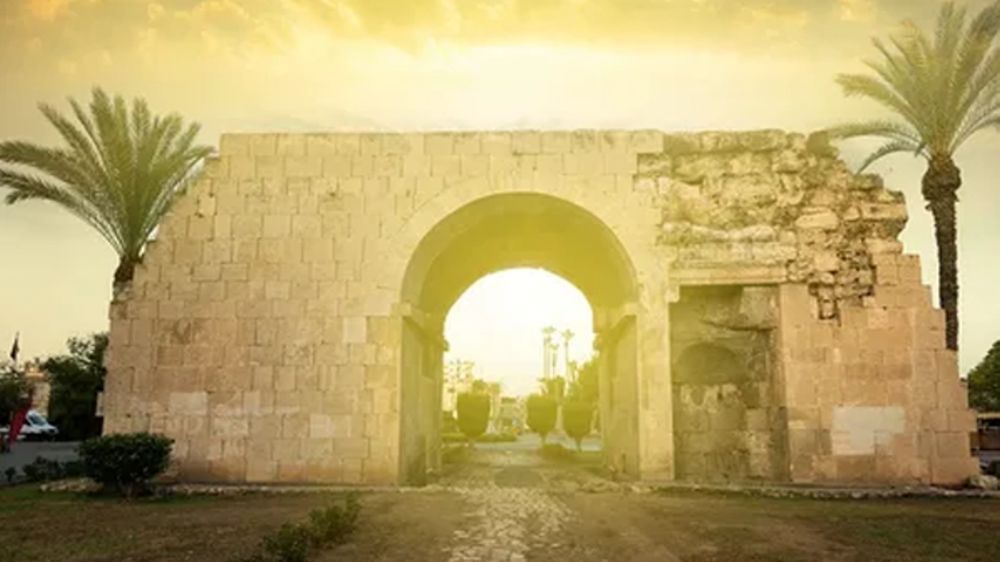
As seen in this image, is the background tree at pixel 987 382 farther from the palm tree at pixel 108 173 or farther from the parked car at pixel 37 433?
the parked car at pixel 37 433

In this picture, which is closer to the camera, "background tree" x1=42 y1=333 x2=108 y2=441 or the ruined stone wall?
the ruined stone wall

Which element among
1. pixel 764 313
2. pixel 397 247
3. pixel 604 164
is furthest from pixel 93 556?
pixel 764 313

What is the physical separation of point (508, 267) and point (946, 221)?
9.07 metres

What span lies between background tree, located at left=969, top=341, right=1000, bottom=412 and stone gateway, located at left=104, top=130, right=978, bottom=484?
23865 millimetres

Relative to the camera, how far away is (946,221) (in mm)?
14945

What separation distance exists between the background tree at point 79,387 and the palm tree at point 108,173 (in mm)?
14610

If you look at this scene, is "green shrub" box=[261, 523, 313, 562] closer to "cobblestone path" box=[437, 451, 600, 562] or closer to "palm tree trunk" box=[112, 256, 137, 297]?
"cobblestone path" box=[437, 451, 600, 562]

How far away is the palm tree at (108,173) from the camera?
561 inches

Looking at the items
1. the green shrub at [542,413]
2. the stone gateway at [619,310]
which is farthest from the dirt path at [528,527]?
the green shrub at [542,413]

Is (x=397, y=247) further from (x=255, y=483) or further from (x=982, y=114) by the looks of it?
(x=982, y=114)

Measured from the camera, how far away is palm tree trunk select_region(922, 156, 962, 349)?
1473 centimetres

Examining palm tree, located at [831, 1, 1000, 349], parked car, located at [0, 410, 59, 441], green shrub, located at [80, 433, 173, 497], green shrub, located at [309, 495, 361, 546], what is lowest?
parked car, located at [0, 410, 59, 441]

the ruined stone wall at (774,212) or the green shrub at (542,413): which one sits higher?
the ruined stone wall at (774,212)

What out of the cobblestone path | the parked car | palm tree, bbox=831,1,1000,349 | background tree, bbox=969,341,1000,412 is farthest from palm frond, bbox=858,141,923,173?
the parked car
